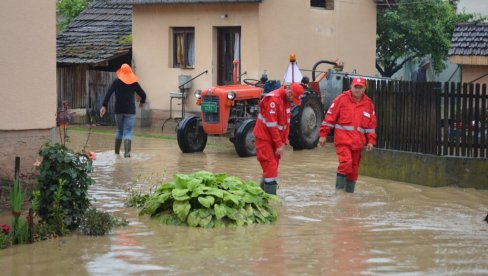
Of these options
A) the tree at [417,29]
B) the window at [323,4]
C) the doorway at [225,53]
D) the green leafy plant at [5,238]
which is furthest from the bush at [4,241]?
the tree at [417,29]

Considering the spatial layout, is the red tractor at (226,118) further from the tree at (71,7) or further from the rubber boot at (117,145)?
→ the tree at (71,7)

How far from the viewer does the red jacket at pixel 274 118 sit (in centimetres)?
1252

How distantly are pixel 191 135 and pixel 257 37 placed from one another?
6553 millimetres

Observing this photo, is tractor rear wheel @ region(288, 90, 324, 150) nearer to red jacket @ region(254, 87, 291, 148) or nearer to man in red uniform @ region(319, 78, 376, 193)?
man in red uniform @ region(319, 78, 376, 193)

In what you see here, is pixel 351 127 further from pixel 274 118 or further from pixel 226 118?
pixel 226 118

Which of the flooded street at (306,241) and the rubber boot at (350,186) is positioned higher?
the rubber boot at (350,186)

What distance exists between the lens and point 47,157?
32.7 feet

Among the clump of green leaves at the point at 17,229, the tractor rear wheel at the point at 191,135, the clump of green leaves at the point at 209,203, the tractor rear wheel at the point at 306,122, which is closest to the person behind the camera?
the clump of green leaves at the point at 17,229

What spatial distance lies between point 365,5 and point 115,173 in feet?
48.3

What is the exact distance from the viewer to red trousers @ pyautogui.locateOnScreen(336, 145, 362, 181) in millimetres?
13305

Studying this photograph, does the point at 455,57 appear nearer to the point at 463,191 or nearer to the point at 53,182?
the point at 463,191

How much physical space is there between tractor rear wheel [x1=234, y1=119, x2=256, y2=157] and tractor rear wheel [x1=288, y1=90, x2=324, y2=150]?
6.16 feet

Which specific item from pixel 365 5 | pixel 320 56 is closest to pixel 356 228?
pixel 320 56

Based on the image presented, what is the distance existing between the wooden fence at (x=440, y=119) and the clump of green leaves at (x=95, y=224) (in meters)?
6.54
